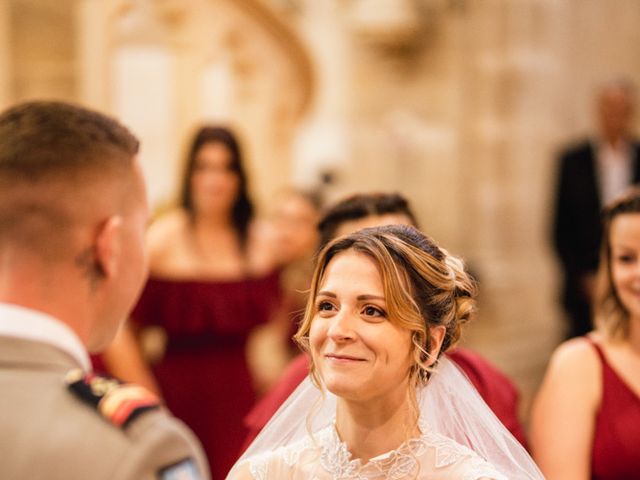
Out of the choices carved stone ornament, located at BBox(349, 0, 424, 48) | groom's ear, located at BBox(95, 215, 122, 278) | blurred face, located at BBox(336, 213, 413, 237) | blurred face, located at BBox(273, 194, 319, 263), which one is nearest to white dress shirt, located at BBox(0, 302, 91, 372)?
groom's ear, located at BBox(95, 215, 122, 278)

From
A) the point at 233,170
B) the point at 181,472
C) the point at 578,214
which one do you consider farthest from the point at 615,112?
the point at 181,472

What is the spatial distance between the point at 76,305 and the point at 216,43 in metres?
4.33

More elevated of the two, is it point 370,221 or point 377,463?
point 370,221

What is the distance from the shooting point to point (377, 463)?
8.35ft

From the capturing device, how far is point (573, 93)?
28.3ft

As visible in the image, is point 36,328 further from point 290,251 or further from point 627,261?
point 290,251

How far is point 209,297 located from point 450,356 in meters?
1.95

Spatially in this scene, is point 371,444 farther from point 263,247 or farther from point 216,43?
point 216,43

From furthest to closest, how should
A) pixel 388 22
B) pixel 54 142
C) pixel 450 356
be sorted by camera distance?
1. pixel 388 22
2. pixel 450 356
3. pixel 54 142

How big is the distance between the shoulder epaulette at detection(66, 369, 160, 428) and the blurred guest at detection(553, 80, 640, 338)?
5.26 metres

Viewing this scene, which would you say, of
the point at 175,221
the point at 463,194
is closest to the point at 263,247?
the point at 175,221

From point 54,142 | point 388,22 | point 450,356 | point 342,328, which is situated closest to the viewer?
point 54,142

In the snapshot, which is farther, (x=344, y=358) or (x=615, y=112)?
(x=615, y=112)

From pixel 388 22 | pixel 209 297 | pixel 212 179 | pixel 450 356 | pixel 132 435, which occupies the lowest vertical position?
pixel 209 297
